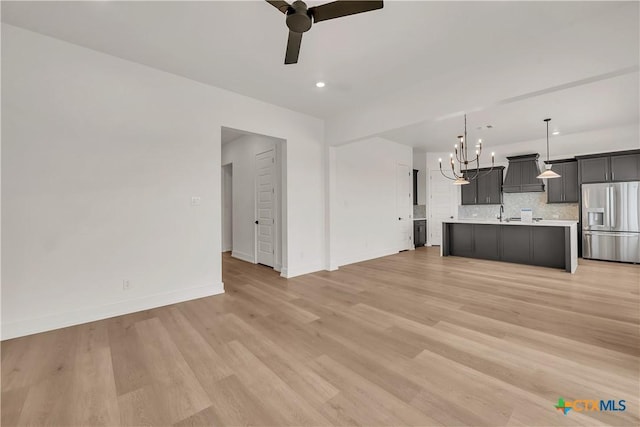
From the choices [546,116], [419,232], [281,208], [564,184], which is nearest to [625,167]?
[564,184]

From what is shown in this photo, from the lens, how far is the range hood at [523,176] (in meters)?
6.87

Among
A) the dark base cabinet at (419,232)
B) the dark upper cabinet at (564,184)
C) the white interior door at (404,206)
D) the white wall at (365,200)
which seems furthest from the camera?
the dark base cabinet at (419,232)

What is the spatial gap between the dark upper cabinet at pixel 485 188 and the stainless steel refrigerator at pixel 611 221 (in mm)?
1756

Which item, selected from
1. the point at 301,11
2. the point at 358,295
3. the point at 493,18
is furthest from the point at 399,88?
the point at 358,295

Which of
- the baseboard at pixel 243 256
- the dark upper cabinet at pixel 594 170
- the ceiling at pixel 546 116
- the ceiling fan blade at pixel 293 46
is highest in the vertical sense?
the ceiling at pixel 546 116

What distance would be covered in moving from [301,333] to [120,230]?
2332 mm

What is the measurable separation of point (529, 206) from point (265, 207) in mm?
6942

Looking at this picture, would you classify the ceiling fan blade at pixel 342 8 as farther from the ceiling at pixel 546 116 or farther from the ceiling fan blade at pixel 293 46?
the ceiling at pixel 546 116

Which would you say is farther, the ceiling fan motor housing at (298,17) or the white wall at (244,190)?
the white wall at (244,190)

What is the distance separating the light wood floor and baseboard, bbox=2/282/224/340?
100 mm

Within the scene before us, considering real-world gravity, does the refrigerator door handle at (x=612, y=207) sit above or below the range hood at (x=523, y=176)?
below

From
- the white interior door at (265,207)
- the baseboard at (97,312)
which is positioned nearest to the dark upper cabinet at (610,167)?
the white interior door at (265,207)

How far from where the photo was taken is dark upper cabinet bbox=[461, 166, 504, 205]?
7.48 meters

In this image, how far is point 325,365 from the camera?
205 centimetres
